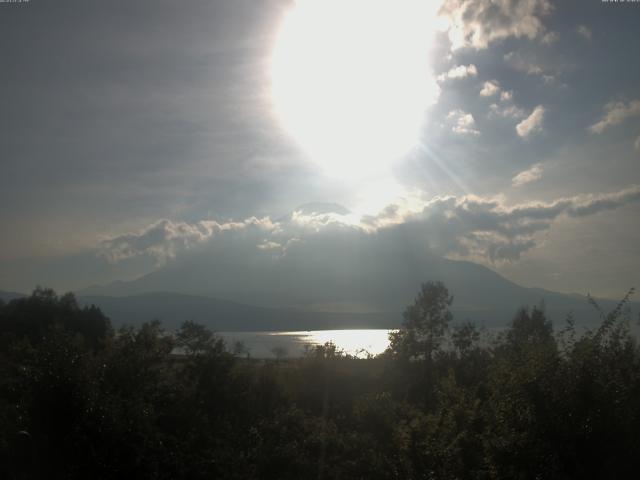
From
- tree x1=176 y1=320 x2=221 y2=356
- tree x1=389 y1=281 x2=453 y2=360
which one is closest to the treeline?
tree x1=176 y1=320 x2=221 y2=356

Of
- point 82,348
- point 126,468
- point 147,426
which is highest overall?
point 82,348

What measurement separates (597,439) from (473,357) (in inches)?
1472

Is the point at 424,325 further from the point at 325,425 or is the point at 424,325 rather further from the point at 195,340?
the point at 325,425

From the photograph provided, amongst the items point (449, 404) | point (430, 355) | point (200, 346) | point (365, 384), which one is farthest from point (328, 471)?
point (430, 355)

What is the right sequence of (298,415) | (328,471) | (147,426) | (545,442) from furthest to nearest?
(298,415) < (328,471) < (147,426) < (545,442)

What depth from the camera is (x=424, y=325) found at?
162 feet

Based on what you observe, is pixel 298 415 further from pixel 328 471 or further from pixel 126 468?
pixel 126 468

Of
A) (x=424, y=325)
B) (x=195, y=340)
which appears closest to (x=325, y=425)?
(x=195, y=340)

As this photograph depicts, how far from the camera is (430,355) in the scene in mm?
47375

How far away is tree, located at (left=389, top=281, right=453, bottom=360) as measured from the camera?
47.2 m

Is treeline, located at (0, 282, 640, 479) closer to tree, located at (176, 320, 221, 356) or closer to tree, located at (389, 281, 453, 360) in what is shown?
tree, located at (176, 320, 221, 356)

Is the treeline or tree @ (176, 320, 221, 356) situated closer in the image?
the treeline

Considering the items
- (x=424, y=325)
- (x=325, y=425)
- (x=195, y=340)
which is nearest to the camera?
(x=325, y=425)

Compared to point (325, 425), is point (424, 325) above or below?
above
